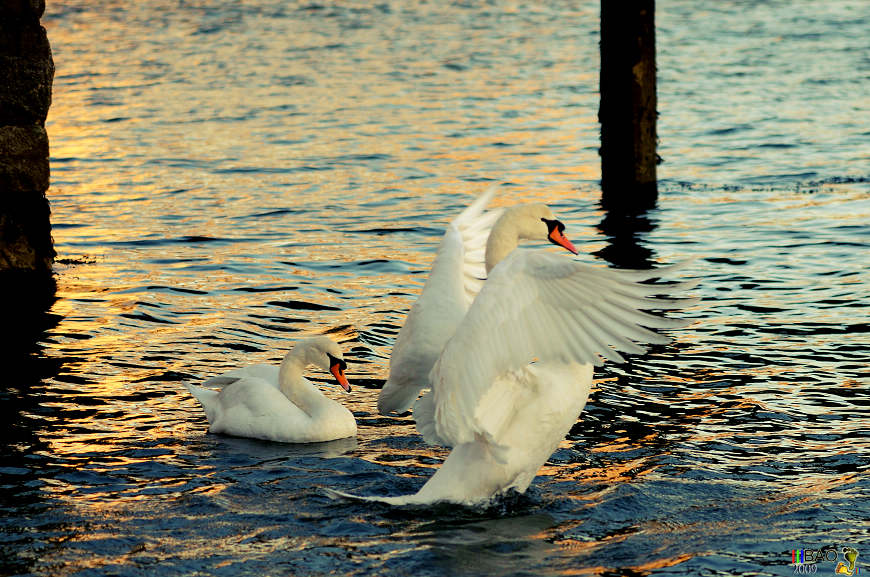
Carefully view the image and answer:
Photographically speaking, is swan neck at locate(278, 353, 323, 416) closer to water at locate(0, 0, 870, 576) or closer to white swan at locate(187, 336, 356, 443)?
white swan at locate(187, 336, 356, 443)

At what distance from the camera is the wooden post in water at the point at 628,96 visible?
39.2 feet

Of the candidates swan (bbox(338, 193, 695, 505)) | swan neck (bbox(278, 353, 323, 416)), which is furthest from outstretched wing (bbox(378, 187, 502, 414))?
swan neck (bbox(278, 353, 323, 416))

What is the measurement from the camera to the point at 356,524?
20.2 feet

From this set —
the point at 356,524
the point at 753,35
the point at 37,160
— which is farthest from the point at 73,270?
the point at 753,35

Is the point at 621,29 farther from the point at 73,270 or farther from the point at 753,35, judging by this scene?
the point at 753,35

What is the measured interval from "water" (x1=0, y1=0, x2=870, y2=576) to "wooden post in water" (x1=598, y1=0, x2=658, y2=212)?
52cm

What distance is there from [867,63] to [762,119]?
4.85 metres

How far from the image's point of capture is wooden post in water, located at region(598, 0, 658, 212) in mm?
11945

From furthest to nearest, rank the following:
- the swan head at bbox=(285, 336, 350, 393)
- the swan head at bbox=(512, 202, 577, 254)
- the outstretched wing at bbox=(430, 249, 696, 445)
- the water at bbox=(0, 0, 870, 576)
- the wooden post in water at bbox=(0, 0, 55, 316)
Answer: the wooden post in water at bbox=(0, 0, 55, 316) < the swan head at bbox=(285, 336, 350, 393) < the swan head at bbox=(512, 202, 577, 254) < the water at bbox=(0, 0, 870, 576) < the outstretched wing at bbox=(430, 249, 696, 445)

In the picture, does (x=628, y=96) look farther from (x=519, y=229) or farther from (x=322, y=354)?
(x=519, y=229)

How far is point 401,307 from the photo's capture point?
1007 centimetres

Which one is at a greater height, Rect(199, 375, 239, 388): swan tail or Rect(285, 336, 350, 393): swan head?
Rect(285, 336, 350, 393): swan head

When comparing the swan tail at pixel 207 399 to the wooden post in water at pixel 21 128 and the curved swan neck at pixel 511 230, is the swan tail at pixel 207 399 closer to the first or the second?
the curved swan neck at pixel 511 230

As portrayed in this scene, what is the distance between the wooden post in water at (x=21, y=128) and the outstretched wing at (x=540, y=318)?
5561mm
